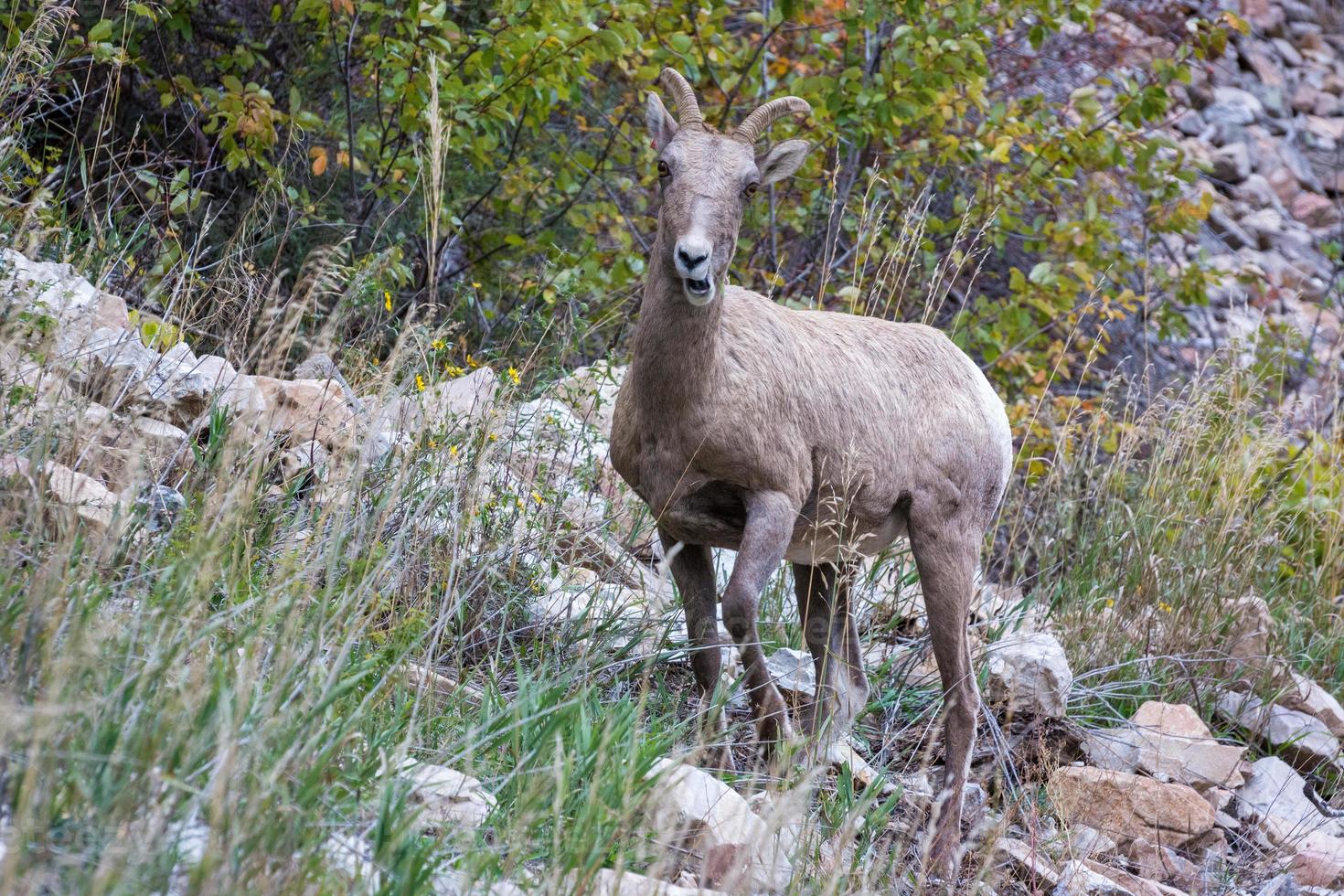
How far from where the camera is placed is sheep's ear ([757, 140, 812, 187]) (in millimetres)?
4730

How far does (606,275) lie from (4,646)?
470 cm

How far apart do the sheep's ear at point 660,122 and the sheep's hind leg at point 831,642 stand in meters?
1.65

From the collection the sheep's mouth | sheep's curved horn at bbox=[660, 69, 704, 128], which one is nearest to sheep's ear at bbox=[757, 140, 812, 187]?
sheep's curved horn at bbox=[660, 69, 704, 128]

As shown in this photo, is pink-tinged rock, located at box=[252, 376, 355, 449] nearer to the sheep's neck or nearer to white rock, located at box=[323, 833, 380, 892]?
the sheep's neck

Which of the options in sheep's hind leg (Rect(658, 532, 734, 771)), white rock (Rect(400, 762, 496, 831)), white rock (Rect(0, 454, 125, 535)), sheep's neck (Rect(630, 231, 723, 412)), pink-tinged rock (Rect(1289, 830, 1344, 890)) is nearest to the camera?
white rock (Rect(400, 762, 496, 831))

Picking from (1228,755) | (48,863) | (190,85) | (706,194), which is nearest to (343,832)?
(48,863)

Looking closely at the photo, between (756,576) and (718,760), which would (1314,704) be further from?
(756,576)

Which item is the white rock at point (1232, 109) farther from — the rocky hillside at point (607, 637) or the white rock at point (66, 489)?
the white rock at point (66, 489)

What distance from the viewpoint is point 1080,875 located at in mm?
4496

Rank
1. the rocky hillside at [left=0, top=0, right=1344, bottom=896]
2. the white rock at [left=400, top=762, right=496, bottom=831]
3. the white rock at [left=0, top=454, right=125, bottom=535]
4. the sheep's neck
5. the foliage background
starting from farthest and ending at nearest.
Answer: the foliage background
the sheep's neck
the white rock at [left=0, top=454, right=125, bottom=535]
the white rock at [left=400, top=762, right=496, bottom=831]
the rocky hillside at [left=0, top=0, right=1344, bottom=896]

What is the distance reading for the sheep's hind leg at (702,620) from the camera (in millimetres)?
4539

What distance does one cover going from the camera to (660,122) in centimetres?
471

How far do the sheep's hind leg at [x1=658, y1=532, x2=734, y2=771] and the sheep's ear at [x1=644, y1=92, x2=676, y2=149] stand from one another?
4.33ft

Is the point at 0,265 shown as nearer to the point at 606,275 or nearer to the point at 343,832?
the point at 343,832
